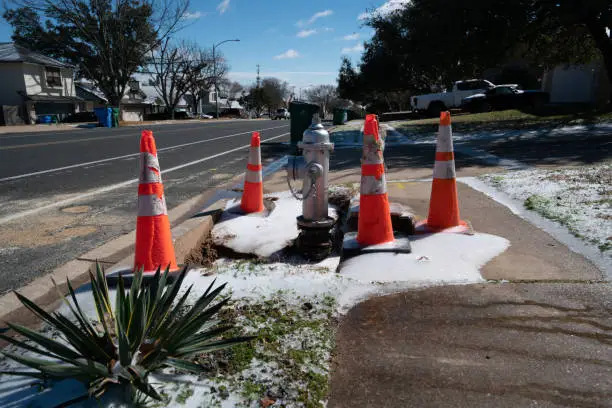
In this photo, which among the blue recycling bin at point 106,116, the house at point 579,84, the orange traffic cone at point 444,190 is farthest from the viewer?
the blue recycling bin at point 106,116

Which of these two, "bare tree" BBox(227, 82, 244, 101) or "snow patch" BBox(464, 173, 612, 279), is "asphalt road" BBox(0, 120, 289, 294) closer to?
"snow patch" BBox(464, 173, 612, 279)

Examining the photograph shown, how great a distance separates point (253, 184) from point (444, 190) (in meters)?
2.13

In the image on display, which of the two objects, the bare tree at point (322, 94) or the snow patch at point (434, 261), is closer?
the snow patch at point (434, 261)

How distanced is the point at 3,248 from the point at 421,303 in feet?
11.7

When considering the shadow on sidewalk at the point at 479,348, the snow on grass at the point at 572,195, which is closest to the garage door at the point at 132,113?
the snow on grass at the point at 572,195

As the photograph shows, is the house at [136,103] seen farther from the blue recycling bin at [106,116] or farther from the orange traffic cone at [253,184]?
the orange traffic cone at [253,184]

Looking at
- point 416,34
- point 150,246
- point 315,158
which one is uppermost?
point 416,34

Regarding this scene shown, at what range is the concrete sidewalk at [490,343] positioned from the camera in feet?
6.30

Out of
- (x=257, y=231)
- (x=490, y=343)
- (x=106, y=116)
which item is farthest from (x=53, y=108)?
(x=490, y=343)

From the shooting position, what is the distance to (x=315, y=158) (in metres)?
3.90

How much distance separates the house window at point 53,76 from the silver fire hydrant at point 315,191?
4994cm

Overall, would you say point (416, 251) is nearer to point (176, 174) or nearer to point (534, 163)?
point (534, 163)

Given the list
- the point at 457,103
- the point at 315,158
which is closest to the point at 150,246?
the point at 315,158

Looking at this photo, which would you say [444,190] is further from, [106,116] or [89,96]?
[89,96]
